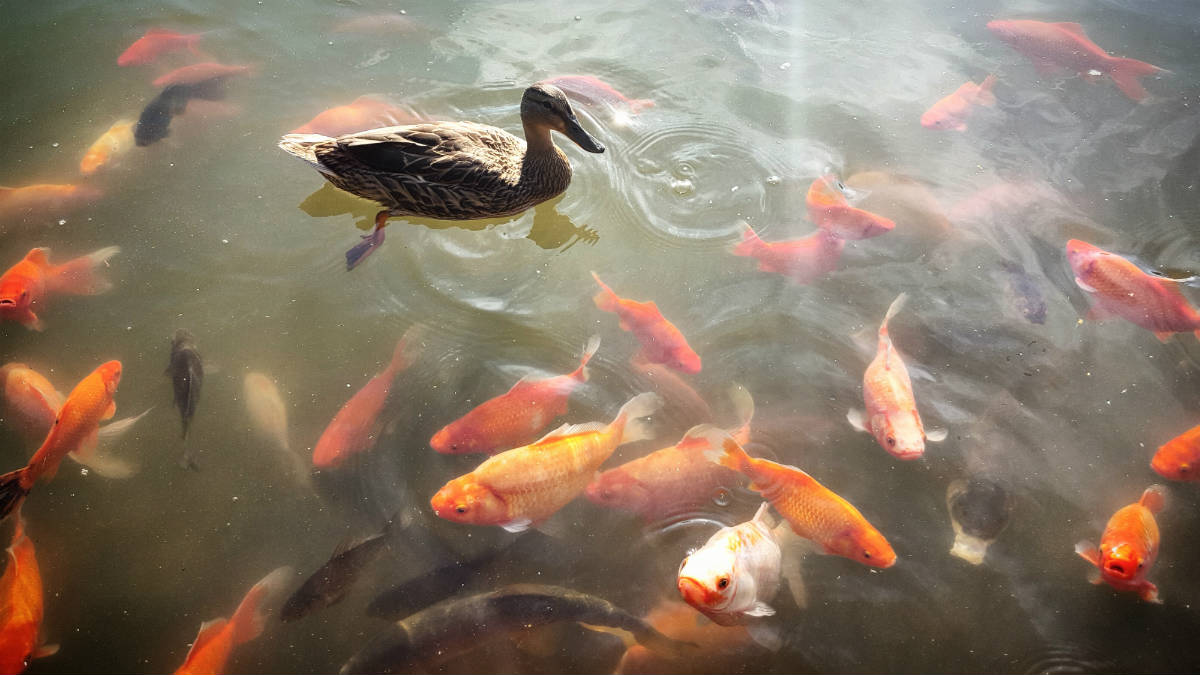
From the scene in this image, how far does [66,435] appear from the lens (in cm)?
337

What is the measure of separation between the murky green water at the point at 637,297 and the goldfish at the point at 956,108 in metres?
0.09

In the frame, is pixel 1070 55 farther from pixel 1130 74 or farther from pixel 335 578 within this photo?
pixel 335 578

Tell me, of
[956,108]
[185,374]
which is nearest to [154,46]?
[185,374]

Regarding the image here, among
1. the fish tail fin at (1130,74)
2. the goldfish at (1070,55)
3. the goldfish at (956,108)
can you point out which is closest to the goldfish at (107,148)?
the goldfish at (956,108)

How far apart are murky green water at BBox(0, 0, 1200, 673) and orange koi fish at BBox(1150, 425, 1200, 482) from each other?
93 millimetres

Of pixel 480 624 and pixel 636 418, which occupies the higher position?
pixel 636 418

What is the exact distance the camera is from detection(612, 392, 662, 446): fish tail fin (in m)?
3.43

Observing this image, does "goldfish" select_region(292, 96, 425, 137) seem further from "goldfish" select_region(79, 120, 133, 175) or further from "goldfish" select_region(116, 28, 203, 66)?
"goldfish" select_region(116, 28, 203, 66)

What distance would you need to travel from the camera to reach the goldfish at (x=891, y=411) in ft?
10.9

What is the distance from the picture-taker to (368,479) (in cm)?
342

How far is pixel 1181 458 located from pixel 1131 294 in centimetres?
107

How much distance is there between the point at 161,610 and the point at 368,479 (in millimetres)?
1026

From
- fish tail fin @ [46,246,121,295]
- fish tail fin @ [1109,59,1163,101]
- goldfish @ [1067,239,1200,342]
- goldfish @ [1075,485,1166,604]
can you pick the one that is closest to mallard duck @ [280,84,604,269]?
fish tail fin @ [46,246,121,295]

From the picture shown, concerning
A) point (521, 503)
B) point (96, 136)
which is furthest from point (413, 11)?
point (521, 503)
